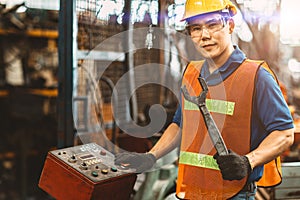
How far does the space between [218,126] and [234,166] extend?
0.18 m

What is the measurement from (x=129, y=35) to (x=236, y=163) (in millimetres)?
843

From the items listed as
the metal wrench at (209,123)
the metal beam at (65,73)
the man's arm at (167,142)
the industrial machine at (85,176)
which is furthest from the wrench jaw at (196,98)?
the metal beam at (65,73)

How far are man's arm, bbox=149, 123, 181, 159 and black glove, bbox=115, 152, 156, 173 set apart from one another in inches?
1.4

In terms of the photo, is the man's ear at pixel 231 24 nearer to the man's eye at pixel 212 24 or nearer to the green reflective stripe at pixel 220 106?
the man's eye at pixel 212 24

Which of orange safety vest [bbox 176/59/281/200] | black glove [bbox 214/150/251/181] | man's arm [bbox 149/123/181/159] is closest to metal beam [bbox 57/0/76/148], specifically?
man's arm [bbox 149/123/181/159]

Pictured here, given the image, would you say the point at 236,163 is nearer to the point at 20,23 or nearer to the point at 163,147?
the point at 163,147

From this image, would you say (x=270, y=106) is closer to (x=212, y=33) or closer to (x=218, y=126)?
(x=218, y=126)

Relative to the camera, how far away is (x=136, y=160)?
1858mm

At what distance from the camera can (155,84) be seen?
2150 mm

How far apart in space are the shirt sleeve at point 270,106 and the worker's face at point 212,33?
7.6 inches

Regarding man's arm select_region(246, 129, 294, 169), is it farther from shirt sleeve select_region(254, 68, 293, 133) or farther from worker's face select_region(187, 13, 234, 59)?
worker's face select_region(187, 13, 234, 59)

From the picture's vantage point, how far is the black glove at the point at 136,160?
72.4 inches

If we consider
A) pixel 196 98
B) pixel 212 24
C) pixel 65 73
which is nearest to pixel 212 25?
pixel 212 24

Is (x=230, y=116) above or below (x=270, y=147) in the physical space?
above
